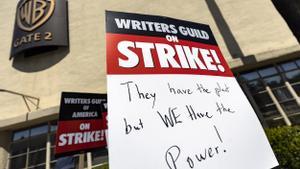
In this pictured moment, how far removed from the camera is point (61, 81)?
27.8ft

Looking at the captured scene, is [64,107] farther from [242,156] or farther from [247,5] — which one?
[247,5]

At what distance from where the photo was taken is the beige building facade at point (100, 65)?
6.81 meters

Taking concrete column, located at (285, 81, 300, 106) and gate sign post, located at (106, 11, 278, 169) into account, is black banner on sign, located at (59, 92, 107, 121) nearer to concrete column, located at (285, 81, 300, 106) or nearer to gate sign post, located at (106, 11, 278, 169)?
gate sign post, located at (106, 11, 278, 169)

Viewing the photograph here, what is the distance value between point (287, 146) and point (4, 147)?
8.43 meters

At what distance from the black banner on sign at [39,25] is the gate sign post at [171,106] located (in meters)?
7.99

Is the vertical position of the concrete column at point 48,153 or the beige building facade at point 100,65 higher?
the beige building facade at point 100,65

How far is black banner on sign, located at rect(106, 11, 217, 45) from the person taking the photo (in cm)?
204

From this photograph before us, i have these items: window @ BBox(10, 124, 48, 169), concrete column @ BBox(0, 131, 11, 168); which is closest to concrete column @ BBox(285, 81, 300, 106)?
window @ BBox(10, 124, 48, 169)

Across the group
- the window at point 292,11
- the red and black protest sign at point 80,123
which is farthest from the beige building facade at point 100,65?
the red and black protest sign at point 80,123

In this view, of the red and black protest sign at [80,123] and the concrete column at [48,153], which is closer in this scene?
the red and black protest sign at [80,123]

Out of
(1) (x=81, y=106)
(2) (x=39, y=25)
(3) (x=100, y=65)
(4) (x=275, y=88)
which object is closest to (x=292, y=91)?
(4) (x=275, y=88)

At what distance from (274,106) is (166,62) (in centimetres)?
574

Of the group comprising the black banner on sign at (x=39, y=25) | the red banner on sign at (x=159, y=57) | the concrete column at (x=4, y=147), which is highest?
the black banner on sign at (x=39, y=25)

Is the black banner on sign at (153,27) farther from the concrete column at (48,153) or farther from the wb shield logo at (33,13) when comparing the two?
the wb shield logo at (33,13)
